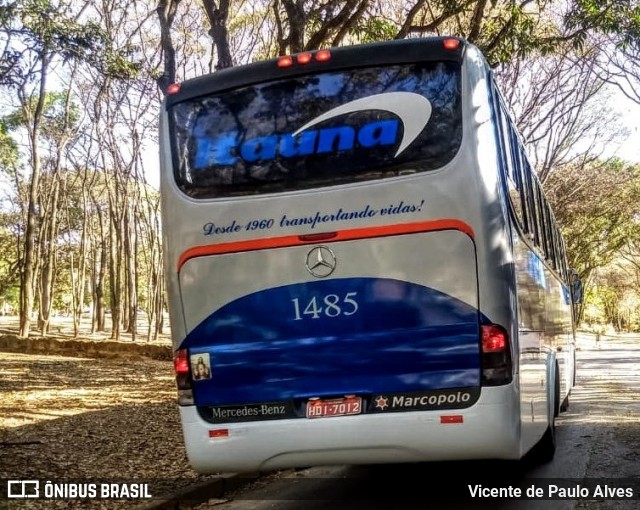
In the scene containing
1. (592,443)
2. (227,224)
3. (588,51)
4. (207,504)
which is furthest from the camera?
(588,51)

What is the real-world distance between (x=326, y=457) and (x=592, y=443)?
4704 millimetres

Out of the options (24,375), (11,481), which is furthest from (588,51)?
(11,481)

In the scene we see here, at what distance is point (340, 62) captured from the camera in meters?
5.70

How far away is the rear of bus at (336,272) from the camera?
5.30 meters

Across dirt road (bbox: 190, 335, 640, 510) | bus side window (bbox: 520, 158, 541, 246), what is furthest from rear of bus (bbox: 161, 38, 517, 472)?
bus side window (bbox: 520, 158, 541, 246)

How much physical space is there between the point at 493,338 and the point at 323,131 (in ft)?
5.91

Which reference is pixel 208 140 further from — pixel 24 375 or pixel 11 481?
pixel 24 375

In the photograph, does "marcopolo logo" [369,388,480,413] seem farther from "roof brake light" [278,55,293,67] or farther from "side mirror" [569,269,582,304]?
"side mirror" [569,269,582,304]

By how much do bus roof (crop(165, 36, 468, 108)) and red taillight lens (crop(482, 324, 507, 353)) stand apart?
5.92ft

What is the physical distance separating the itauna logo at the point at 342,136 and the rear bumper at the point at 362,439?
5.81 feet

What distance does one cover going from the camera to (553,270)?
9.95 m

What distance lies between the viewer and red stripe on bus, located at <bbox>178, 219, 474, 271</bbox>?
5.31 meters

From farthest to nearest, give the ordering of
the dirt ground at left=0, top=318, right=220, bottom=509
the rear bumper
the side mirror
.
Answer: the side mirror < the dirt ground at left=0, top=318, right=220, bottom=509 < the rear bumper

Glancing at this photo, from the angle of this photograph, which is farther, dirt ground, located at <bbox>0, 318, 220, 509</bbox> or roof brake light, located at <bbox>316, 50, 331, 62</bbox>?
dirt ground, located at <bbox>0, 318, 220, 509</bbox>
